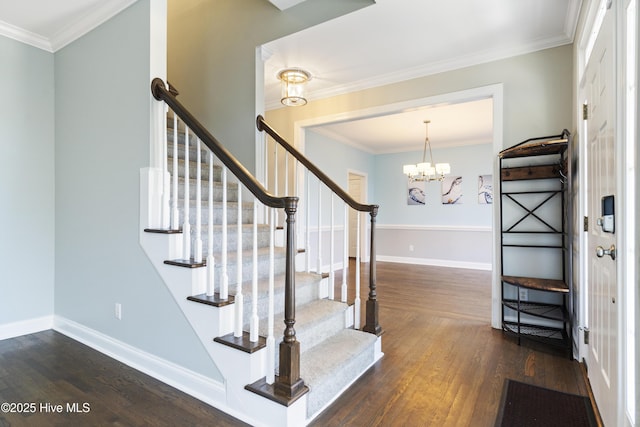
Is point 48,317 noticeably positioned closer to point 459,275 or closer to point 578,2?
point 578,2

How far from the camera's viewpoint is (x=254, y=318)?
1.83m

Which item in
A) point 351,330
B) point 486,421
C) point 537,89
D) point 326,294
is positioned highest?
point 537,89

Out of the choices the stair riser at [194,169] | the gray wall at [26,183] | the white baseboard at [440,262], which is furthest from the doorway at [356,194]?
the gray wall at [26,183]

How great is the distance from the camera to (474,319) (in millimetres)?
3471

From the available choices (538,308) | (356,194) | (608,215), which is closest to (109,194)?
(608,215)

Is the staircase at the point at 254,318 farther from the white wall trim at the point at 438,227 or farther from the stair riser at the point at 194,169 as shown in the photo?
the white wall trim at the point at 438,227

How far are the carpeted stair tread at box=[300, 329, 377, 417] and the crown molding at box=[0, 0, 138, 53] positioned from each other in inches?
111

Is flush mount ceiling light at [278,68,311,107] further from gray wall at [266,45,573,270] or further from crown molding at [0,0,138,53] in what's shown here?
crown molding at [0,0,138,53]

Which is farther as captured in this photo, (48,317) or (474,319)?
(474,319)

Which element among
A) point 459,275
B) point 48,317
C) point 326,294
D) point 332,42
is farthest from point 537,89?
point 48,317

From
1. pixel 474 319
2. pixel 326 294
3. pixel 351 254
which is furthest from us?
pixel 351 254

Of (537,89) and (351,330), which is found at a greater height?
(537,89)

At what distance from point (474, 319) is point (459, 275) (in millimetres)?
2637

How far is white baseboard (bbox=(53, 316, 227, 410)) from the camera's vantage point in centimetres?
195
